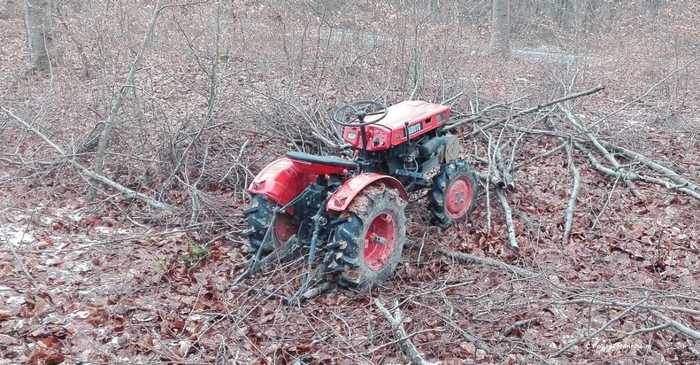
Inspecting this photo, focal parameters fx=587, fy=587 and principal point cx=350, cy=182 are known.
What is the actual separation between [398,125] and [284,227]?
130 centimetres

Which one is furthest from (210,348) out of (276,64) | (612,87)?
(612,87)

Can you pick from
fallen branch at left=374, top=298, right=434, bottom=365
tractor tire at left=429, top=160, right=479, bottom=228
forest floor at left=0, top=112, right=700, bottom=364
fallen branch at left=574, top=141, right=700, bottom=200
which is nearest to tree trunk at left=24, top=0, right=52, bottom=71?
forest floor at left=0, top=112, right=700, bottom=364

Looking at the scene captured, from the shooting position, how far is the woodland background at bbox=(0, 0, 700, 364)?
3.92 metres

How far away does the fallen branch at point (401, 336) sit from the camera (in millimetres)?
3730

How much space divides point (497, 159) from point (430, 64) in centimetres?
304

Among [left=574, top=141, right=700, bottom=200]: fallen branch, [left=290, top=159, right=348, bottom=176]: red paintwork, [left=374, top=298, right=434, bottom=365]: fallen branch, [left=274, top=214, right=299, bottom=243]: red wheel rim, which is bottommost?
[left=574, top=141, right=700, bottom=200]: fallen branch

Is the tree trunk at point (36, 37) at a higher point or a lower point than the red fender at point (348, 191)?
higher

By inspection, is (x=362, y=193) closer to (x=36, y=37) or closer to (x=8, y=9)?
(x=36, y=37)

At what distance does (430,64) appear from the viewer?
9.37 m

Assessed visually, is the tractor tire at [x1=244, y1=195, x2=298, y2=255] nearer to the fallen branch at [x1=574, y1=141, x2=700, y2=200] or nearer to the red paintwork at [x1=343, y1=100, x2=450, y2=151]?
the red paintwork at [x1=343, y1=100, x2=450, y2=151]

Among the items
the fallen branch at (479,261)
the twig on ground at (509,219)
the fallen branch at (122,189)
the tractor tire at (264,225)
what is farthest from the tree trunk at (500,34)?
the tractor tire at (264,225)

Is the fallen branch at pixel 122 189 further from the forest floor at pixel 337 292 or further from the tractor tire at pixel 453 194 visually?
the tractor tire at pixel 453 194

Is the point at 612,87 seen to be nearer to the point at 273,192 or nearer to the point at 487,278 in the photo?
the point at 487,278

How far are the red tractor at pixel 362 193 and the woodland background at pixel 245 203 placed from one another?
277 mm
